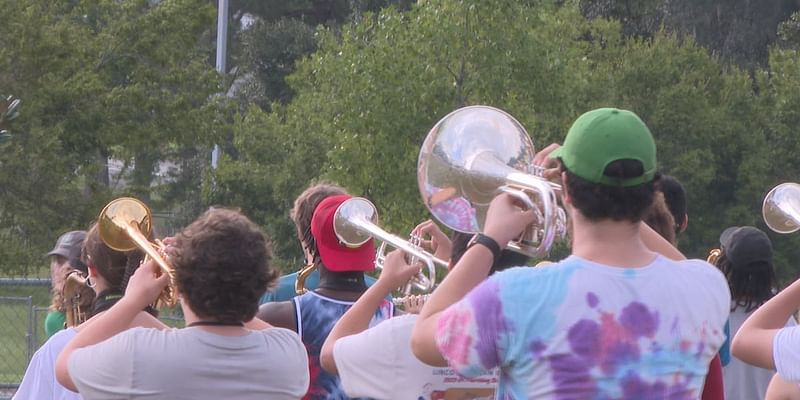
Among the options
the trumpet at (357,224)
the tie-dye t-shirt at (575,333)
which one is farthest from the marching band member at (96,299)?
the tie-dye t-shirt at (575,333)

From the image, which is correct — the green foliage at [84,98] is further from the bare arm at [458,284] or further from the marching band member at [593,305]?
the marching band member at [593,305]

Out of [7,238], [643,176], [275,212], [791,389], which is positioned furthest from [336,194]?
[275,212]

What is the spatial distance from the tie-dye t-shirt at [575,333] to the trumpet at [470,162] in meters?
0.39

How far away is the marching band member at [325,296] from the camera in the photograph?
4.38 m

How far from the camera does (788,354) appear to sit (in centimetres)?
365

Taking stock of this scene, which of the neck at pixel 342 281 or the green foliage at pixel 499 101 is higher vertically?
the neck at pixel 342 281

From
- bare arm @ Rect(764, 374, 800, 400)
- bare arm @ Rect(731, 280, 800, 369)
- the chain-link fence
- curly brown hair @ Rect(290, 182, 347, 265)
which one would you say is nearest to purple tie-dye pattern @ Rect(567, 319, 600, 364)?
bare arm @ Rect(731, 280, 800, 369)

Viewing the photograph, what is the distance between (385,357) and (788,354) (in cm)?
110

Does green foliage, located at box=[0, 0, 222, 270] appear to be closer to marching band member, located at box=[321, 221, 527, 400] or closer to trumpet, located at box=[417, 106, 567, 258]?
marching band member, located at box=[321, 221, 527, 400]

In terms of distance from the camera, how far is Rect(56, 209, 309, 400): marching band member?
3.29 m

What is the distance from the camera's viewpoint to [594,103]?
95.5 ft

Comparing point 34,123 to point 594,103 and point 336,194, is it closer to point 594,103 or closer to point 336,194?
point 594,103

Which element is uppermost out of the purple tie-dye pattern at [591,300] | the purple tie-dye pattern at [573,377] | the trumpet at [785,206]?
the purple tie-dye pattern at [591,300]

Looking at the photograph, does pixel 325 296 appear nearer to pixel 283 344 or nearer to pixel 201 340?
pixel 283 344
